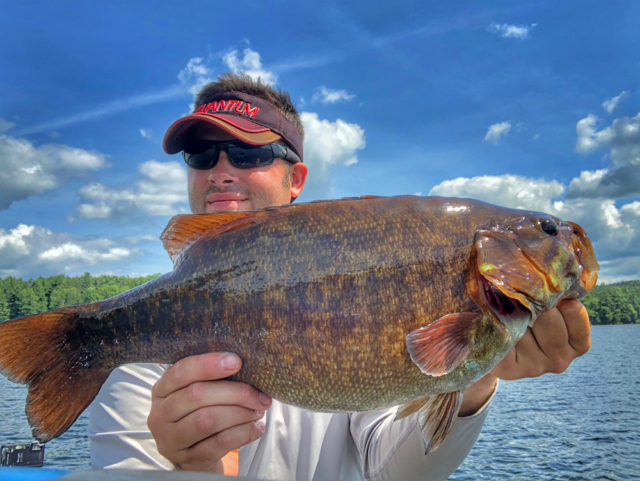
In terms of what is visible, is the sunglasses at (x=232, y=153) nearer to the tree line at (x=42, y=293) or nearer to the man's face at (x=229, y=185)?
the man's face at (x=229, y=185)

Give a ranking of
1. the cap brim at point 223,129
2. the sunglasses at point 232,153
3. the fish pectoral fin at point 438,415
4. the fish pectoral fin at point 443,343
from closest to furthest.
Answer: the fish pectoral fin at point 443,343
the fish pectoral fin at point 438,415
the cap brim at point 223,129
the sunglasses at point 232,153

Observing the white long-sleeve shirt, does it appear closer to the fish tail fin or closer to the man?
the man

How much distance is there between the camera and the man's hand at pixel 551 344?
101 inches

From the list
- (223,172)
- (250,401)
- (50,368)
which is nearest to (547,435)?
(223,172)

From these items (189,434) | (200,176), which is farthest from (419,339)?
(200,176)

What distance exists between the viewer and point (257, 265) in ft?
8.01

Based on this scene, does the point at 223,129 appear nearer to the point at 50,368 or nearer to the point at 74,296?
the point at 50,368

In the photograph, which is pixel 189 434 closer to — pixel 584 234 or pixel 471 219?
pixel 471 219

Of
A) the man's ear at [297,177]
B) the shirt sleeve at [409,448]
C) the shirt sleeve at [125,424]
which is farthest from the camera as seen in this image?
the man's ear at [297,177]

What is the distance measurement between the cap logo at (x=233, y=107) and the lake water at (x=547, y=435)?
14.0 meters

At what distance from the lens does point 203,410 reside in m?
2.49

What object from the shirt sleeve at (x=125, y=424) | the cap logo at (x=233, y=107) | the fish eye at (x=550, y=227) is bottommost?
the shirt sleeve at (x=125, y=424)

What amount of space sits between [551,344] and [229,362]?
1.75m

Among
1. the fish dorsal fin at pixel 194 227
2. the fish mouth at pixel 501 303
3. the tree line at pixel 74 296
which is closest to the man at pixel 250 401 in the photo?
Result: the fish mouth at pixel 501 303
